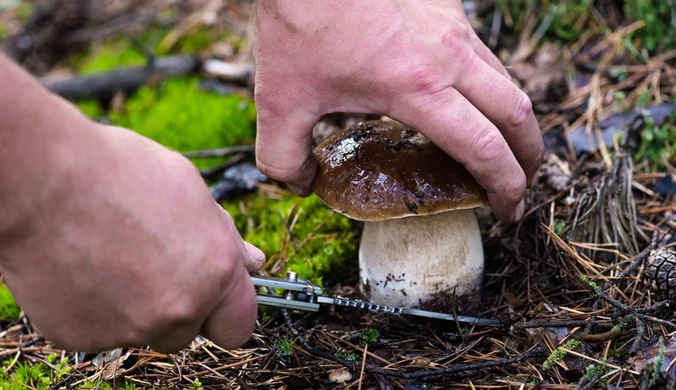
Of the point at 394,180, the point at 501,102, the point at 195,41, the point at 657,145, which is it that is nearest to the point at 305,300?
the point at 394,180

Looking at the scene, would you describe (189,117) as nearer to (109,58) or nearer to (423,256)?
(109,58)

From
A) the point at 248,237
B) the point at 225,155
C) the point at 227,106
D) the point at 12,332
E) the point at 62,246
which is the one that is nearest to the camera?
the point at 62,246

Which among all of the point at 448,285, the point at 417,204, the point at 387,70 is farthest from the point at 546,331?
the point at 387,70

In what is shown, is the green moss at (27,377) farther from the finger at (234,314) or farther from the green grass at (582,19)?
the green grass at (582,19)

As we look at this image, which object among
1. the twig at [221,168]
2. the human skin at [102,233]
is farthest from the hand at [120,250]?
the twig at [221,168]

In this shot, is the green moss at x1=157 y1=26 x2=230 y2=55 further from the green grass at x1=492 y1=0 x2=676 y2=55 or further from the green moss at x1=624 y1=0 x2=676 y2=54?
the green moss at x1=624 y1=0 x2=676 y2=54

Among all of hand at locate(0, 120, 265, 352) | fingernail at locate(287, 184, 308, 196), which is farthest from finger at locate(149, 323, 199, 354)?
fingernail at locate(287, 184, 308, 196)

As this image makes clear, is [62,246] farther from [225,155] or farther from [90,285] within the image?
[225,155]
